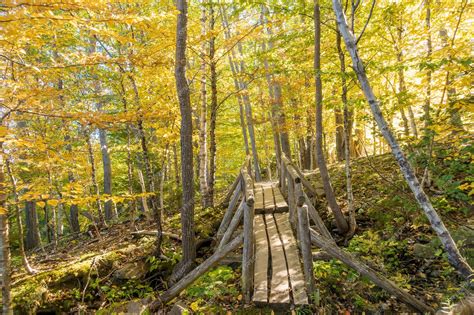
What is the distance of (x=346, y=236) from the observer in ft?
20.9

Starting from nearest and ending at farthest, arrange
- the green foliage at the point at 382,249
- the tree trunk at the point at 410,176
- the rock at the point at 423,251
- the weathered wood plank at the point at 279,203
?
the tree trunk at the point at 410,176 → the rock at the point at 423,251 → the green foliage at the point at 382,249 → the weathered wood plank at the point at 279,203

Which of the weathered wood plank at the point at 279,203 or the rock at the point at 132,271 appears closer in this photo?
the rock at the point at 132,271

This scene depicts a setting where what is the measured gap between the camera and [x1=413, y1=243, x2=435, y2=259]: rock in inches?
201

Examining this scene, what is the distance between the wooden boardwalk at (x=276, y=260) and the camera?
3.74 m

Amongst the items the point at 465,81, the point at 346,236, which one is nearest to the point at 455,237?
the point at 346,236

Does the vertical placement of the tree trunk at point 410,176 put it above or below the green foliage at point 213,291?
above

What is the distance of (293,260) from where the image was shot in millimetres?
4574

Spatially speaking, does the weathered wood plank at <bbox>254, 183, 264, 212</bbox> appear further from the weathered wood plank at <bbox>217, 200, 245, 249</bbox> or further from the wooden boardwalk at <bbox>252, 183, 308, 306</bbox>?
the weathered wood plank at <bbox>217, 200, 245, 249</bbox>

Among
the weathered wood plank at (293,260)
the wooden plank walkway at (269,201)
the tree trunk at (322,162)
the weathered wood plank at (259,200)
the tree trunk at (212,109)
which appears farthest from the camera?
the tree trunk at (212,109)

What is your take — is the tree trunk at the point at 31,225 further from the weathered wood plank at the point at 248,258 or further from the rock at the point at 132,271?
the weathered wood plank at the point at 248,258

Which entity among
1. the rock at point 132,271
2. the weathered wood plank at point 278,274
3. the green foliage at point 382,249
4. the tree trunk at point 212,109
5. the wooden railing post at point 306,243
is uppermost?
the tree trunk at point 212,109

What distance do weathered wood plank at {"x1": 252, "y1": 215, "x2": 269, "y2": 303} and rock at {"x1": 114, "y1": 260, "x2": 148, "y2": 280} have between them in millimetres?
2854

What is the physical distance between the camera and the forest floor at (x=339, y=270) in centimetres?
425

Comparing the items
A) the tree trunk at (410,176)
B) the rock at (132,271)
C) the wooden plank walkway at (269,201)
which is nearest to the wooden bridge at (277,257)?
the wooden plank walkway at (269,201)
